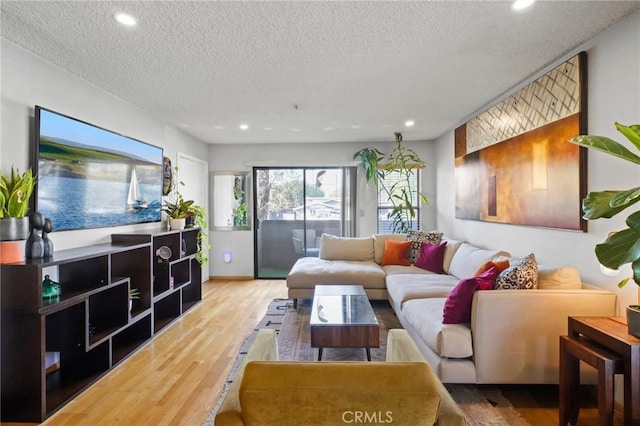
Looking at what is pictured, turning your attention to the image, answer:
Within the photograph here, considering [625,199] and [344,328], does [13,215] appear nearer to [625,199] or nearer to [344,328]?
[344,328]

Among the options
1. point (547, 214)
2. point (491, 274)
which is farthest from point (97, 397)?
point (547, 214)

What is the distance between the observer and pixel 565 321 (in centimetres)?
218

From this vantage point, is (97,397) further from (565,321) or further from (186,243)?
(565,321)

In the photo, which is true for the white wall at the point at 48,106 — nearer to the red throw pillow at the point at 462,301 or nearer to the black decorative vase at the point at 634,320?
the red throw pillow at the point at 462,301

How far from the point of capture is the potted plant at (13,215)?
2055 mm

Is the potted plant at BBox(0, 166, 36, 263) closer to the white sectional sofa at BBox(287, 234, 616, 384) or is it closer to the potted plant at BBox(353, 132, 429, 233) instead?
the white sectional sofa at BBox(287, 234, 616, 384)

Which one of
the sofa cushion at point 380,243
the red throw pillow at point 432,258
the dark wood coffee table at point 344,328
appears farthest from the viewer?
the sofa cushion at point 380,243

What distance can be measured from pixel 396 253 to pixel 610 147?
3202 millimetres

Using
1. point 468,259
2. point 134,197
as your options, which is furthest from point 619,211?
point 134,197

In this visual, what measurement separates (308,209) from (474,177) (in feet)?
9.62

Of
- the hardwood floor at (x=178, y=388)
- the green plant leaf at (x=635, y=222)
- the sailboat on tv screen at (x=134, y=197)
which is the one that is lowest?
A: the hardwood floor at (x=178, y=388)

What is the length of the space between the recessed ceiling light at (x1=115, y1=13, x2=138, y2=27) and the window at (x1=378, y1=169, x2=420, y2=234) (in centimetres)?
450

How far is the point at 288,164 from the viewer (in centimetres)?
601

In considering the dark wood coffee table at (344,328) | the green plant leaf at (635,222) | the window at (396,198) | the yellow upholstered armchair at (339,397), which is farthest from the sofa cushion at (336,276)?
the yellow upholstered armchair at (339,397)
